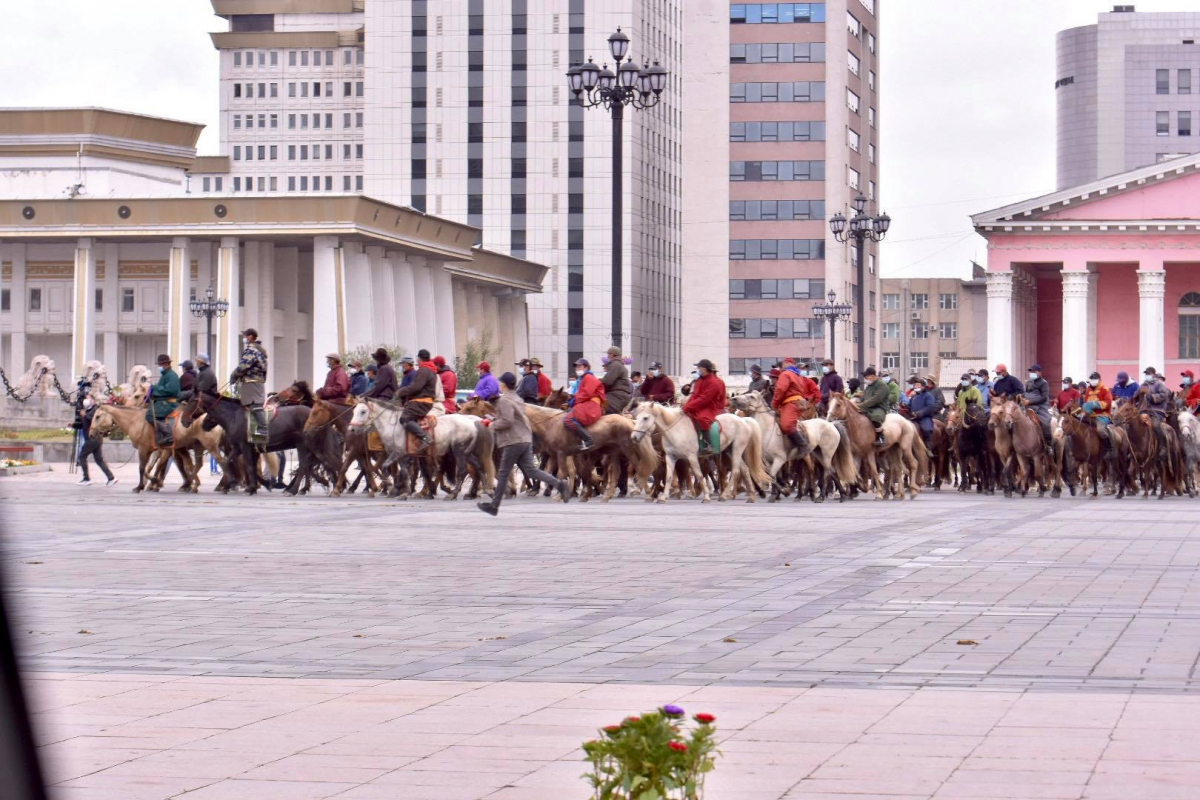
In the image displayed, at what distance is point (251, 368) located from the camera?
2977 cm

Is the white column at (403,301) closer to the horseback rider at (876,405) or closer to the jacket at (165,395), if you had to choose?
the jacket at (165,395)

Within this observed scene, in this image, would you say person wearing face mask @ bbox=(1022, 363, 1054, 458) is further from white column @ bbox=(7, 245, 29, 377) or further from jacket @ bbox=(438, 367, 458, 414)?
white column @ bbox=(7, 245, 29, 377)

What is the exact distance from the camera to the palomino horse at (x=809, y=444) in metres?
29.5

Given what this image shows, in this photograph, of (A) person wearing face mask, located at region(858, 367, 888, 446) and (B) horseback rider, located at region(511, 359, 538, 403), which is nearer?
(A) person wearing face mask, located at region(858, 367, 888, 446)

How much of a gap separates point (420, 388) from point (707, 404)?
436 centimetres

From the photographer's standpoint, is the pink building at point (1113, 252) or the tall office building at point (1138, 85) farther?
the tall office building at point (1138, 85)

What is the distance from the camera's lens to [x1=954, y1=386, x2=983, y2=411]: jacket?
34.2 meters

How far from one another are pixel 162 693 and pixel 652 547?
1031 centimetres

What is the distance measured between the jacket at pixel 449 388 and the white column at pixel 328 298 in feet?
198

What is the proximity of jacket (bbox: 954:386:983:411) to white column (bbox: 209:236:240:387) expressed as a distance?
6122 centimetres

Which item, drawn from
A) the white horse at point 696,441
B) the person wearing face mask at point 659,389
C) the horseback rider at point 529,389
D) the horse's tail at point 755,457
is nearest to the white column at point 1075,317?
the horseback rider at point 529,389

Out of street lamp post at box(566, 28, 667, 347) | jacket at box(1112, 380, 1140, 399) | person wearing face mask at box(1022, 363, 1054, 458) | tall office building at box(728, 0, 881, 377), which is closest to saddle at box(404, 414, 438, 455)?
street lamp post at box(566, 28, 667, 347)

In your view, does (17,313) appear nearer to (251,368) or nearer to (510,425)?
(251,368)

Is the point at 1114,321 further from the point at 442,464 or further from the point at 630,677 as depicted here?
the point at 630,677
